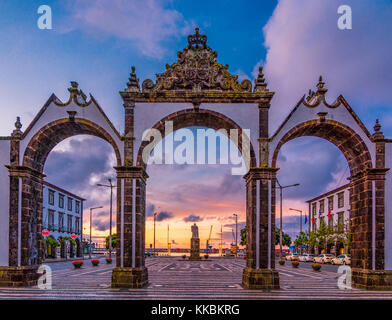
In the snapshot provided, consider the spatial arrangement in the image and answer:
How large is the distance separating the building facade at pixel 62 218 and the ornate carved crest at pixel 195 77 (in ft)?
107

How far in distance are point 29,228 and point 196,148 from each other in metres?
8.25

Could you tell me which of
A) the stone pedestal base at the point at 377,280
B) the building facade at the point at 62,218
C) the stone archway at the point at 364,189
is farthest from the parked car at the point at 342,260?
the building facade at the point at 62,218

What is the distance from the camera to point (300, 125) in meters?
16.9

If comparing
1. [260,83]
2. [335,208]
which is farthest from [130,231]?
[335,208]

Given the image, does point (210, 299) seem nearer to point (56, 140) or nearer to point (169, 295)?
point (169, 295)

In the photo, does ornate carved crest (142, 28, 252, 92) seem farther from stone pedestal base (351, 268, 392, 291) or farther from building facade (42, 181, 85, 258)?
building facade (42, 181, 85, 258)

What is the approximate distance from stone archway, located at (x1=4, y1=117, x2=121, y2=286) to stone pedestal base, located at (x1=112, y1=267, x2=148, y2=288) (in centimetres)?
409

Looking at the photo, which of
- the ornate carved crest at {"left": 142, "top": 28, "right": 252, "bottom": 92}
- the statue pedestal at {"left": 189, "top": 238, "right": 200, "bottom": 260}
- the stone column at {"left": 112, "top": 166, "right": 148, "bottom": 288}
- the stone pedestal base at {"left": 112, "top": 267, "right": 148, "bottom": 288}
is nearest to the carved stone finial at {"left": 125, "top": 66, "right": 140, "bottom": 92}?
the ornate carved crest at {"left": 142, "top": 28, "right": 252, "bottom": 92}

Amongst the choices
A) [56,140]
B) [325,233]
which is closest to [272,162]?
[56,140]

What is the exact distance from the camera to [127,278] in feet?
51.6

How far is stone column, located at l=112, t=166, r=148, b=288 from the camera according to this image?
1580 centimetres

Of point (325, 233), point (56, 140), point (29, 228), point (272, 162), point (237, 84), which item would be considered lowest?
point (325, 233)

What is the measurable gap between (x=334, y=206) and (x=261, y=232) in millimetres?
44790

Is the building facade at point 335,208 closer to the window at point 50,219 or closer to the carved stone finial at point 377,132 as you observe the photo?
the carved stone finial at point 377,132
